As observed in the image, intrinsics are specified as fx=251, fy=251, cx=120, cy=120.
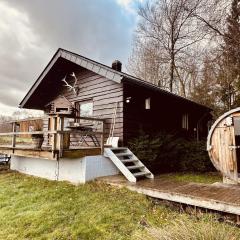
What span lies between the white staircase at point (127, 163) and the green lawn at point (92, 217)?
2.41ft

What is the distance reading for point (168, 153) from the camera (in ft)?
30.2

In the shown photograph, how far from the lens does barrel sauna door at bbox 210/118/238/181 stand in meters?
6.64

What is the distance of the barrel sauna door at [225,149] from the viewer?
664cm

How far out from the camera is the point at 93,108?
32.0ft

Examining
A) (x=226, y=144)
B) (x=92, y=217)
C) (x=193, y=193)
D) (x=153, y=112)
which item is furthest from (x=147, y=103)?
(x=92, y=217)

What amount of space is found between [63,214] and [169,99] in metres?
7.07

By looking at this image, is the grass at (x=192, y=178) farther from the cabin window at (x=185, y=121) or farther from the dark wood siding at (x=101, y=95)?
the cabin window at (x=185, y=121)

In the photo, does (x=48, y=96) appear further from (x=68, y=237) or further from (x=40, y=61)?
(x=68, y=237)

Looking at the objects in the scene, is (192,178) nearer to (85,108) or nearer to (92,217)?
(92,217)

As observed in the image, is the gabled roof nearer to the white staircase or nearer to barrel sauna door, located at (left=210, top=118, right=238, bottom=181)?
the white staircase

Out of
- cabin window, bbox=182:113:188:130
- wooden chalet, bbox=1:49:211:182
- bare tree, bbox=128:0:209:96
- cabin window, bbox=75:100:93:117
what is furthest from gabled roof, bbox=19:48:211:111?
bare tree, bbox=128:0:209:96

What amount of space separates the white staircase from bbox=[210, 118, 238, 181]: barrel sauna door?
1950 millimetres

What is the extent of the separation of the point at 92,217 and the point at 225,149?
13.3 feet

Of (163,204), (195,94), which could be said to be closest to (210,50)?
(195,94)
